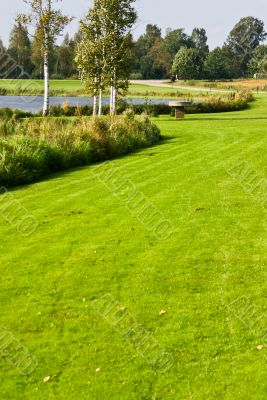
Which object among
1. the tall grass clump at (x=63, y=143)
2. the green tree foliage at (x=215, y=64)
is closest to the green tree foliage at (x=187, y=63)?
the green tree foliage at (x=215, y=64)

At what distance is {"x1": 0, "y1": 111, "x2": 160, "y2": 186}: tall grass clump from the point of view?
13.6m

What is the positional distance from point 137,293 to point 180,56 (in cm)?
9834

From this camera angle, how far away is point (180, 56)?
326 ft

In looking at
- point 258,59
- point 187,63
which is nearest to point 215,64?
point 258,59

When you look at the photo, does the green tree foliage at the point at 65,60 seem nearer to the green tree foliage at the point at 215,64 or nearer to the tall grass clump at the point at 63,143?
the green tree foliage at the point at 215,64

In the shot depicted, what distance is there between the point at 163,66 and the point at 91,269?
12813 centimetres

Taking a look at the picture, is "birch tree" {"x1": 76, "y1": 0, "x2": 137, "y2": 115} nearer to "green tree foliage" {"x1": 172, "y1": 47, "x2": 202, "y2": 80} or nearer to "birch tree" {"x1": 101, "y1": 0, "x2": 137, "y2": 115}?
"birch tree" {"x1": 101, "y1": 0, "x2": 137, "y2": 115}

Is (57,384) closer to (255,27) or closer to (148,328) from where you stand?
(148,328)

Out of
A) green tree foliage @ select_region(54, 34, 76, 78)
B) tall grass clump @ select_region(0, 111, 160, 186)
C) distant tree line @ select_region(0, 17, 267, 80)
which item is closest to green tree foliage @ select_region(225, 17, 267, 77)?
distant tree line @ select_region(0, 17, 267, 80)

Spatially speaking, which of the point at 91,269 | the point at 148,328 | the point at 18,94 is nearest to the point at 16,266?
the point at 91,269

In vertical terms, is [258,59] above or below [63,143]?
above

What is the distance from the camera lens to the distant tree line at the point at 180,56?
9775 cm

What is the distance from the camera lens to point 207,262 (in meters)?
7.52

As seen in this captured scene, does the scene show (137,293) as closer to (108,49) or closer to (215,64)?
(108,49)
